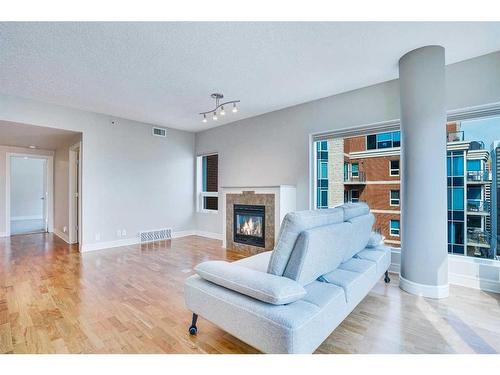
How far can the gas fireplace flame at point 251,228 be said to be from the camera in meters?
4.64

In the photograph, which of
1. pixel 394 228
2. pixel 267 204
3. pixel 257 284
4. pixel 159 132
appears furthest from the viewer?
pixel 159 132

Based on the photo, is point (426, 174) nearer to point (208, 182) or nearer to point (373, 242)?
point (373, 242)

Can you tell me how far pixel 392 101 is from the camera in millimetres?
3531

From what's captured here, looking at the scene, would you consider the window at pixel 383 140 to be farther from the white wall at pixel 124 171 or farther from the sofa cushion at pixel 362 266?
the white wall at pixel 124 171

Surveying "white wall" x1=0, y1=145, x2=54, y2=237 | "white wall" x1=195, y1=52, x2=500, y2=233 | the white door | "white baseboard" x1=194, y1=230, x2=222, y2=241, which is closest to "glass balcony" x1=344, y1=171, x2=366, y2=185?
"white wall" x1=195, y1=52, x2=500, y2=233

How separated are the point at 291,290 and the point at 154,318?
1.44 metres

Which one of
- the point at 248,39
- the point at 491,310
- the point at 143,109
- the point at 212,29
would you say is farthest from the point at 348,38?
the point at 143,109

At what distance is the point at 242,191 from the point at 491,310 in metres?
3.62

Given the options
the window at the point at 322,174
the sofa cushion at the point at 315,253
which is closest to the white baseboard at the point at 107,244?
the window at the point at 322,174

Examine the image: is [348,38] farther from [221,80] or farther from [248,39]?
[221,80]

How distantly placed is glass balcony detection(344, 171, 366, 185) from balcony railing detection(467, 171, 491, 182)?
1249mm

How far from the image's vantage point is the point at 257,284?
1558 mm

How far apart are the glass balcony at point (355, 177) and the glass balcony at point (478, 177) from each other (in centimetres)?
125

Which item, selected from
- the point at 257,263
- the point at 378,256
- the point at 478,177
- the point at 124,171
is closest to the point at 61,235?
the point at 124,171
